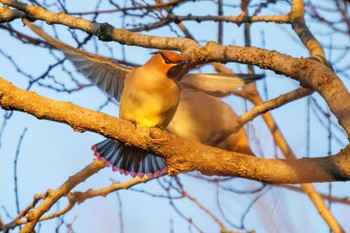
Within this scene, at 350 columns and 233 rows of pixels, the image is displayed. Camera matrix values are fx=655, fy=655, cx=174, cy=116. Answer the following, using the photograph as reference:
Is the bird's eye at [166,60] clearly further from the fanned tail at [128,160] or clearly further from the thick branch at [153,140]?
the thick branch at [153,140]

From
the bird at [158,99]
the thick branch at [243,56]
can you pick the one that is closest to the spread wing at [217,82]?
the bird at [158,99]

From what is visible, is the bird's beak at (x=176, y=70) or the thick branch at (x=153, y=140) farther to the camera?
the bird's beak at (x=176, y=70)

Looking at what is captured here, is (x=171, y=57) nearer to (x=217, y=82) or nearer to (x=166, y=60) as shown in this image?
(x=166, y=60)

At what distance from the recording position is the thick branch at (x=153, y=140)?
97.5 inches

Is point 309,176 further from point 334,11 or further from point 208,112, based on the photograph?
point 208,112

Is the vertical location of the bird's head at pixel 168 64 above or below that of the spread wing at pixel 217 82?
below

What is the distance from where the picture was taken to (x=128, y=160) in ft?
13.8

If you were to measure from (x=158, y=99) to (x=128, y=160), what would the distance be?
609mm

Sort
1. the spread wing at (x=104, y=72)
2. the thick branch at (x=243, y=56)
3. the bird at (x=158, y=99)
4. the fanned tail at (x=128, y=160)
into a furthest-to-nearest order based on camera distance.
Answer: the spread wing at (x=104, y=72)
the fanned tail at (x=128, y=160)
the bird at (x=158, y=99)
the thick branch at (x=243, y=56)

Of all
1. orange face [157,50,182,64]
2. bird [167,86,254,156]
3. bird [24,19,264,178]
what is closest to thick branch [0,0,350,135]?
bird [24,19,264,178]

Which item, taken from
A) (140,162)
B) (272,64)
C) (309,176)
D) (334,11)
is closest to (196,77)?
(140,162)

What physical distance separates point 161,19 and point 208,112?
0.77 metres

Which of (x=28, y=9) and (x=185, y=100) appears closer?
(x=28, y=9)

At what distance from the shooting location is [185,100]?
484cm
